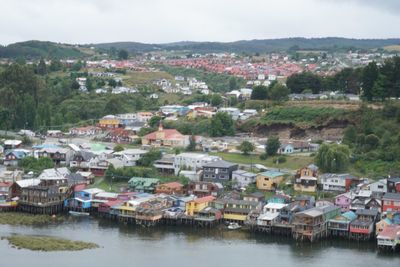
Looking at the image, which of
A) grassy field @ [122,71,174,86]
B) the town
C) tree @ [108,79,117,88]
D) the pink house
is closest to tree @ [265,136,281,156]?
the town

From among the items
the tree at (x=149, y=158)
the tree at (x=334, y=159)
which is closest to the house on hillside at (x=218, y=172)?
the tree at (x=149, y=158)

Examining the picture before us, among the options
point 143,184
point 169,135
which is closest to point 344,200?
point 143,184

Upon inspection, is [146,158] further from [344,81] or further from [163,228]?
[344,81]

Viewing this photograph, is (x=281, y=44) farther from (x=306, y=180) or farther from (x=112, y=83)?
(x=306, y=180)

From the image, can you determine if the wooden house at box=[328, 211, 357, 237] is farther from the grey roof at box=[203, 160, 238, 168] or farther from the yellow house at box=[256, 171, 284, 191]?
the grey roof at box=[203, 160, 238, 168]

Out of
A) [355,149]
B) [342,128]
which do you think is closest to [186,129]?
[342,128]

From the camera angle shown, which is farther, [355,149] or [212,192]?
[355,149]
